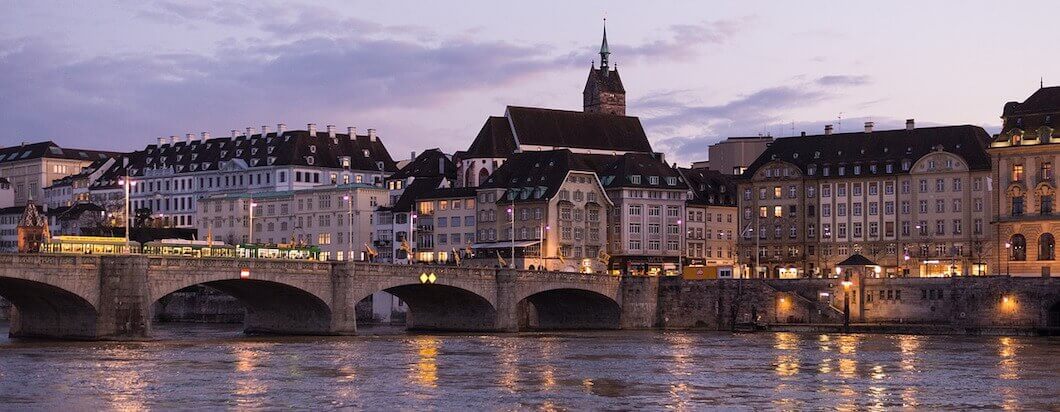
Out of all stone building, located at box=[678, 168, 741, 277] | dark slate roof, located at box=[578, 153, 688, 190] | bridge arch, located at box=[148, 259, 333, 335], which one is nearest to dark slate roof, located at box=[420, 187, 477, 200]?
dark slate roof, located at box=[578, 153, 688, 190]

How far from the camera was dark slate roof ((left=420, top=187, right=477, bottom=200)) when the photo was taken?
17143 centimetres

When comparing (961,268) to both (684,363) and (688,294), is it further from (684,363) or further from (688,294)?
(684,363)

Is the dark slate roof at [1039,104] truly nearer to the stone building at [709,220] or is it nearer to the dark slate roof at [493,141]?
the stone building at [709,220]

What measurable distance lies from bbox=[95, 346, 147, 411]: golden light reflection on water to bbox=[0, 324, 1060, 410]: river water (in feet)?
0.22

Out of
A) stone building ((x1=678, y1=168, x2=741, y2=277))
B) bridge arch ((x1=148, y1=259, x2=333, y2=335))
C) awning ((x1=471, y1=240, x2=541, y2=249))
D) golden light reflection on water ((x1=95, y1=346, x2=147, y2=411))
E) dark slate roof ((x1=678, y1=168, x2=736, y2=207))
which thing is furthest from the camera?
dark slate roof ((x1=678, y1=168, x2=736, y2=207))

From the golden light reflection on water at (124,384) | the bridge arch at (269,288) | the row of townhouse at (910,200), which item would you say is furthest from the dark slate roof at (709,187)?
the golden light reflection on water at (124,384)

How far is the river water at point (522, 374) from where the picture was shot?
227 feet

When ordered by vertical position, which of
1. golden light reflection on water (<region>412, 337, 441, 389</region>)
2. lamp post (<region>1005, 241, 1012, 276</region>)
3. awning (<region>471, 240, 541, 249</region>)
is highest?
awning (<region>471, 240, 541, 249</region>)

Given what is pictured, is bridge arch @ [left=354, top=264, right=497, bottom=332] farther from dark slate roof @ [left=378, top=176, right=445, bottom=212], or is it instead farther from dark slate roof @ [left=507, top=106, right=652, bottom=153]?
dark slate roof @ [left=507, top=106, right=652, bottom=153]

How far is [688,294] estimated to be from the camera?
143 m

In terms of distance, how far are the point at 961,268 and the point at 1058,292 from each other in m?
28.1

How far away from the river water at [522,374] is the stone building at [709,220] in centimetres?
5861

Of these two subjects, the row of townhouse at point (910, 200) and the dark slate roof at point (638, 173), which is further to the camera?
the dark slate roof at point (638, 173)


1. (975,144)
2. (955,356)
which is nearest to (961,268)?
(975,144)
